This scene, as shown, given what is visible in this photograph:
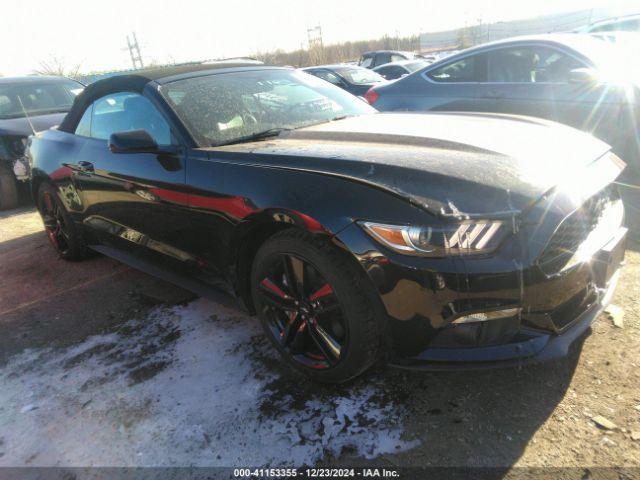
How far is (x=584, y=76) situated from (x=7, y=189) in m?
7.38

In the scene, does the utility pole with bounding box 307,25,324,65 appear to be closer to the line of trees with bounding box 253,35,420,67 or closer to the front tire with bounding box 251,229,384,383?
the line of trees with bounding box 253,35,420,67

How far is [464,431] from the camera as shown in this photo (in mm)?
1971

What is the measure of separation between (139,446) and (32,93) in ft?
23.7

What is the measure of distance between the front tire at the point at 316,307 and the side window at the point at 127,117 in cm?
110

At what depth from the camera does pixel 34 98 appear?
7.39m

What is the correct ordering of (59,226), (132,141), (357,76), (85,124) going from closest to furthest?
1. (132,141)
2. (85,124)
3. (59,226)
4. (357,76)

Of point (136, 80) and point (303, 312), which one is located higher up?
point (136, 80)

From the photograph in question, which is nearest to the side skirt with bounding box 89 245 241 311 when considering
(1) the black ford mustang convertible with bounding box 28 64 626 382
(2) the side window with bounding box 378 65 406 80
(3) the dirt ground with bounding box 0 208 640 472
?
(1) the black ford mustang convertible with bounding box 28 64 626 382

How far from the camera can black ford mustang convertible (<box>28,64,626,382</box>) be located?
5.93 ft

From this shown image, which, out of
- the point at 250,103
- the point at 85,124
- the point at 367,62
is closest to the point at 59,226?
the point at 85,124

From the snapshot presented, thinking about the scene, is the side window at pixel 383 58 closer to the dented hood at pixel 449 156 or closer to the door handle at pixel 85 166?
the door handle at pixel 85 166

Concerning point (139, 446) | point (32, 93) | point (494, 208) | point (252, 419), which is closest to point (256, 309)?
point (252, 419)

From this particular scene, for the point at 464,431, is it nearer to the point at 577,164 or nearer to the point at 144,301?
the point at 577,164

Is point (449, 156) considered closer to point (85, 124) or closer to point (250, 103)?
point (250, 103)
